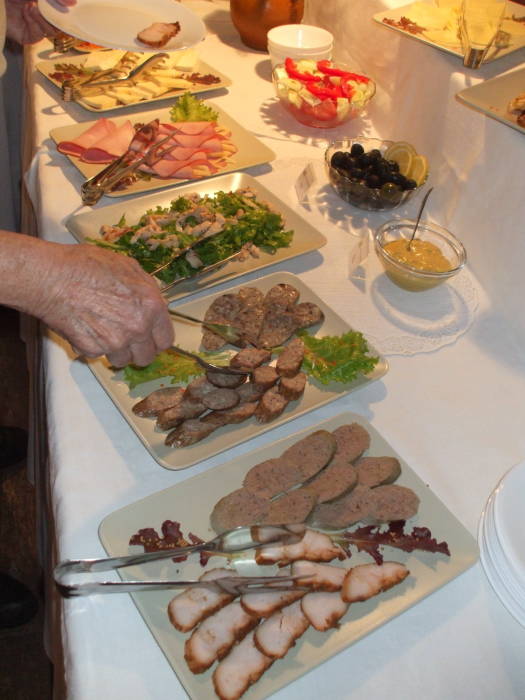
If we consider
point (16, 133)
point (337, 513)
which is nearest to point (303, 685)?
point (337, 513)

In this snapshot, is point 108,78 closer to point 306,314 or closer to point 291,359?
point 306,314

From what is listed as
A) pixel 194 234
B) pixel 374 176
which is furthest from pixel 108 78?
pixel 374 176

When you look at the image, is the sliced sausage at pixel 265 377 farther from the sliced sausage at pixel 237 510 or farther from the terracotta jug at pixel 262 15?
the terracotta jug at pixel 262 15

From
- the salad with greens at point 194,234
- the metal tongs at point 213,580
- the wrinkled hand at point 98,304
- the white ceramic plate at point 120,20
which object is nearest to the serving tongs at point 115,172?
the salad with greens at point 194,234

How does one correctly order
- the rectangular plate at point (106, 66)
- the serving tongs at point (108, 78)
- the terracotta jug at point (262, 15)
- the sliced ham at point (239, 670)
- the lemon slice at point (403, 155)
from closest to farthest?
the sliced ham at point (239, 670)
the lemon slice at point (403, 155)
the serving tongs at point (108, 78)
the rectangular plate at point (106, 66)
the terracotta jug at point (262, 15)

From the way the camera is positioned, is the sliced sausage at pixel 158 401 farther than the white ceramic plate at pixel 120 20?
No

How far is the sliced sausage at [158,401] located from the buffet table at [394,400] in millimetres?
68

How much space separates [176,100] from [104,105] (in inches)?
10.7

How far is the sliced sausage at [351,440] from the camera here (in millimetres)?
1083

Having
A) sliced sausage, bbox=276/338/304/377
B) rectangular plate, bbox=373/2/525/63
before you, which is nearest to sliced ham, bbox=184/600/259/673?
sliced sausage, bbox=276/338/304/377

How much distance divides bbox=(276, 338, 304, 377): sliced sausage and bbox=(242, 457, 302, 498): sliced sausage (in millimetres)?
218

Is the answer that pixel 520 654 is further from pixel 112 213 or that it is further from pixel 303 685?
pixel 112 213

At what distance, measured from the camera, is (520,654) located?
36.6 inches

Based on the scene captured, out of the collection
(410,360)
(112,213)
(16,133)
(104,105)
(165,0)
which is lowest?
(16,133)
